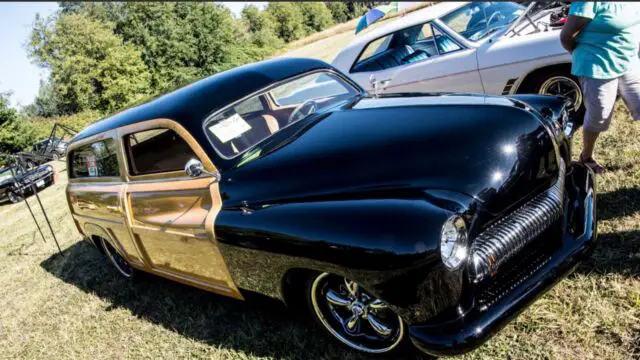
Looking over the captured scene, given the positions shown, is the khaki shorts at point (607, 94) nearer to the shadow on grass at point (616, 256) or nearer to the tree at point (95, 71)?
the shadow on grass at point (616, 256)

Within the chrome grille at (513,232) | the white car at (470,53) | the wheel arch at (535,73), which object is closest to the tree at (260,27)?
the white car at (470,53)

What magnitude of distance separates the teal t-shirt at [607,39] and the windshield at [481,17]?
2260 millimetres

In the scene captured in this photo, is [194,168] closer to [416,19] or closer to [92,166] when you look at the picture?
[92,166]

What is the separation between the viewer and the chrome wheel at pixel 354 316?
2.45 meters

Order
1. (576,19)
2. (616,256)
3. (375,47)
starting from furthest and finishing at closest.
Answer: (375,47)
(576,19)
(616,256)

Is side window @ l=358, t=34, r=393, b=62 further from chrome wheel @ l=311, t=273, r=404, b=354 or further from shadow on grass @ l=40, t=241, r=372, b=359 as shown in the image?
chrome wheel @ l=311, t=273, r=404, b=354

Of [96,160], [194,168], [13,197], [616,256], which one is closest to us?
[616,256]

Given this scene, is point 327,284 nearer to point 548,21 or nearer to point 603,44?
point 603,44

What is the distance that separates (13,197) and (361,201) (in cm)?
1495

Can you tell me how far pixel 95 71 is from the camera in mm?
29953

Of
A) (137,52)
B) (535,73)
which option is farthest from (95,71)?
(535,73)

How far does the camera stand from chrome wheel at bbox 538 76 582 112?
486cm

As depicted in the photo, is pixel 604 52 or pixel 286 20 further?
pixel 286 20

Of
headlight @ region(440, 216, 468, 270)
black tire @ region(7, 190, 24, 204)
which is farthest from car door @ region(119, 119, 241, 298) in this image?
black tire @ region(7, 190, 24, 204)
